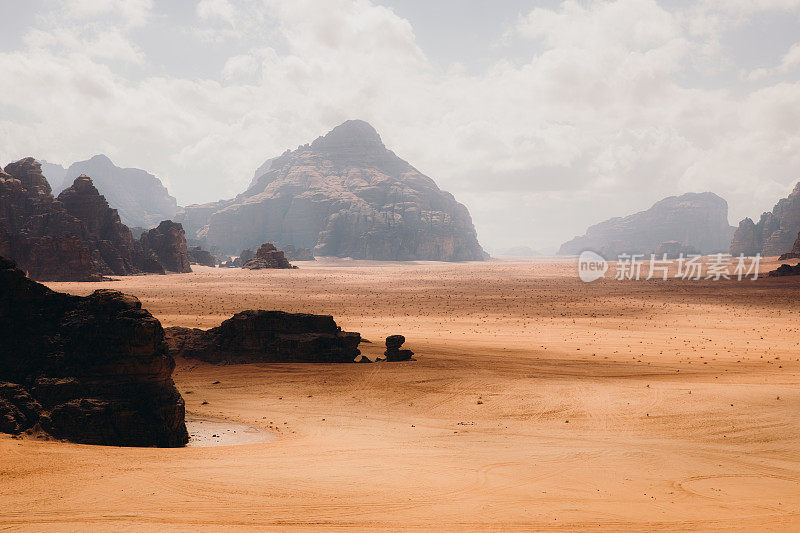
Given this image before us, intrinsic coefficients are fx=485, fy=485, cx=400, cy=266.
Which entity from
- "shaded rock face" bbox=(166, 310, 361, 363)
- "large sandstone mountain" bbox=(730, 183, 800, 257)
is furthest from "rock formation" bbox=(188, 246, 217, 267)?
"large sandstone mountain" bbox=(730, 183, 800, 257)

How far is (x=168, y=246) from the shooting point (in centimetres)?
8375

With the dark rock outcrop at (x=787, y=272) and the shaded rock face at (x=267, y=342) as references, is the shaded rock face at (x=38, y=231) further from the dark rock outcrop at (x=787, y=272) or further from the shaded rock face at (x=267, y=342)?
the dark rock outcrop at (x=787, y=272)

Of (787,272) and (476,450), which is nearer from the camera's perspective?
(476,450)

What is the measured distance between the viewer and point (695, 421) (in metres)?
10.8

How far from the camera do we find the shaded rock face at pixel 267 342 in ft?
57.9

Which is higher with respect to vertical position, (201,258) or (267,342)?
(201,258)

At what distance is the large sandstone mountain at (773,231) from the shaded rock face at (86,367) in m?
139

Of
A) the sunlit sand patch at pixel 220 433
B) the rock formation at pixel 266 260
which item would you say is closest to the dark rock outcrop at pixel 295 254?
the rock formation at pixel 266 260

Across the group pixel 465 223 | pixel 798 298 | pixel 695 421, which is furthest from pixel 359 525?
pixel 465 223

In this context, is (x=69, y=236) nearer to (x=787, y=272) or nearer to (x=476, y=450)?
(x=476, y=450)

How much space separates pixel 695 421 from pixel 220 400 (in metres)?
11.8

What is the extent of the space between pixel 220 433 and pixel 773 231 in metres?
153

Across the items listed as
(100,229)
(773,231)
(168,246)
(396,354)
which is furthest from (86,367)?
(773,231)

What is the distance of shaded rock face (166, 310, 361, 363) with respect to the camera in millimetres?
17641
